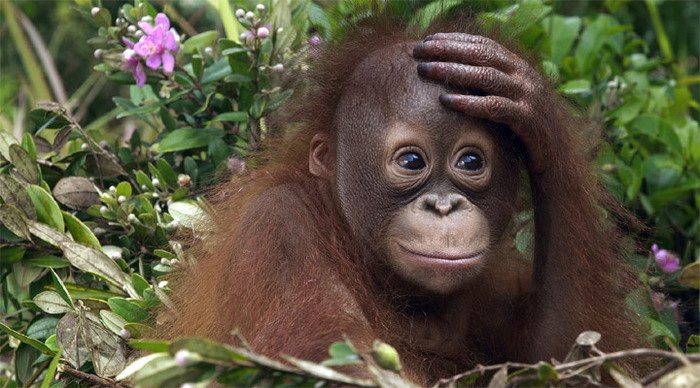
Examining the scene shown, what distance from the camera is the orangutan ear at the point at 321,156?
3475 millimetres

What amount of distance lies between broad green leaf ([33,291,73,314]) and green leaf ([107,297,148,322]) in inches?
5.2

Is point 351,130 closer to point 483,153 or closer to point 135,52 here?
point 483,153

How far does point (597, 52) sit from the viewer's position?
4.97m

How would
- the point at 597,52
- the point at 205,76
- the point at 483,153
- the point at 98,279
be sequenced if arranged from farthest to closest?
the point at 597,52 → the point at 205,76 → the point at 98,279 → the point at 483,153

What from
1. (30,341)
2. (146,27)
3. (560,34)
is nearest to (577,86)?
(560,34)

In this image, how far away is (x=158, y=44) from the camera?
387 centimetres

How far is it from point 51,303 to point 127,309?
23 centimetres

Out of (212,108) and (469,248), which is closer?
(469,248)

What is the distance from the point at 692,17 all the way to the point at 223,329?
4.74 metres

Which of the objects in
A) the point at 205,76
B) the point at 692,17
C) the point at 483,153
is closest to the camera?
the point at 483,153

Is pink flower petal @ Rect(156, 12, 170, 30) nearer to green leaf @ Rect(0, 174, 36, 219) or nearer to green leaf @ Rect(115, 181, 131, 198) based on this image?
green leaf @ Rect(115, 181, 131, 198)

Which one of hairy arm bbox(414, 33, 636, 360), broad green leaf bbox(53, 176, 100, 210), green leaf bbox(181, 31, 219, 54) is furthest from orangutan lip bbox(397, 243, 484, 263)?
green leaf bbox(181, 31, 219, 54)

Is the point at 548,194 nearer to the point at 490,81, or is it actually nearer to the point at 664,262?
the point at 490,81

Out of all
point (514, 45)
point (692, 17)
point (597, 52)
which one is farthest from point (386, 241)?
point (692, 17)
